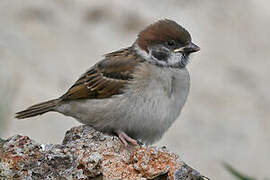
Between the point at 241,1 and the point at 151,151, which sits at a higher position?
the point at 241,1

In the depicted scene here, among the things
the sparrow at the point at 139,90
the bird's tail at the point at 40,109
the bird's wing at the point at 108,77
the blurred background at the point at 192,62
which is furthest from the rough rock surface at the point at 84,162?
the blurred background at the point at 192,62

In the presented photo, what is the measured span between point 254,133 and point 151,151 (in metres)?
4.76

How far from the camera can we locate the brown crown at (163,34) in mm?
5816

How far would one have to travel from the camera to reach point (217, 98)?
9070mm

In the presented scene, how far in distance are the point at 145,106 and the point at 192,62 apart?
387 cm

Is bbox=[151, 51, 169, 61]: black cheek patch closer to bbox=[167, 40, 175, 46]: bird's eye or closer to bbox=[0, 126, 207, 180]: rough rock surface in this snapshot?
bbox=[167, 40, 175, 46]: bird's eye

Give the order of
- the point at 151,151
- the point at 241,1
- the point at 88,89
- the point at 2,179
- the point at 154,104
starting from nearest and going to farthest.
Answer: the point at 2,179 → the point at 151,151 → the point at 154,104 → the point at 88,89 → the point at 241,1

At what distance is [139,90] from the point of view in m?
5.48

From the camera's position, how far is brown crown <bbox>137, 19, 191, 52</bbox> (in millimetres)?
5816

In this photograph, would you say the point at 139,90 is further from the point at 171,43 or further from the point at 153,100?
the point at 171,43

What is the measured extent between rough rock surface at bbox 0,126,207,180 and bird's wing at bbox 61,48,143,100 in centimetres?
142

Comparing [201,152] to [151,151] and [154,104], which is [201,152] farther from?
[151,151]

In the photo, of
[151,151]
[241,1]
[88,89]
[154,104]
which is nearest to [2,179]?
[151,151]

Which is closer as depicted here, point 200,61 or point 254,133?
point 254,133
